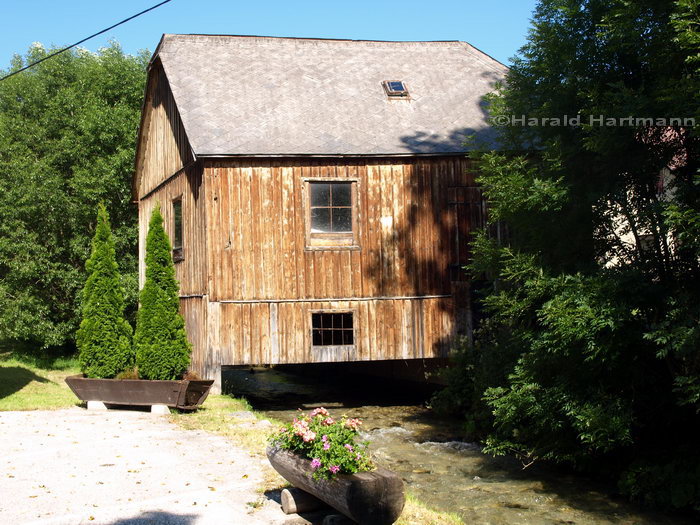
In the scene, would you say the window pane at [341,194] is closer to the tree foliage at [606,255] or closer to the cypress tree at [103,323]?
the tree foliage at [606,255]

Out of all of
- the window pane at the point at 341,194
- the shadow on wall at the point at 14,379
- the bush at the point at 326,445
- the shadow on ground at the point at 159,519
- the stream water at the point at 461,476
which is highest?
the window pane at the point at 341,194

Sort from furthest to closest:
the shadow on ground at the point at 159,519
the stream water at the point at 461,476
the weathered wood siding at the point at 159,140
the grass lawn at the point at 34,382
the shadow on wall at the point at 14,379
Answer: the weathered wood siding at the point at 159,140 < the shadow on wall at the point at 14,379 < the grass lawn at the point at 34,382 < the stream water at the point at 461,476 < the shadow on ground at the point at 159,519

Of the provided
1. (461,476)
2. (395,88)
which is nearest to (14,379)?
(395,88)

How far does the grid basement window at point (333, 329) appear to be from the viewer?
1617 cm

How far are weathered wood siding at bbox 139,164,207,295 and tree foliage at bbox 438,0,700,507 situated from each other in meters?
6.62

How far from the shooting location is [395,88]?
18.2 meters

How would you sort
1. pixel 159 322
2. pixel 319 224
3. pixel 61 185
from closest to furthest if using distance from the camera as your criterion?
pixel 159 322 < pixel 319 224 < pixel 61 185

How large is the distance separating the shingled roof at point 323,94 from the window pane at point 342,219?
128 cm

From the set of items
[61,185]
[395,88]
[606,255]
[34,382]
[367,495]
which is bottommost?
[34,382]

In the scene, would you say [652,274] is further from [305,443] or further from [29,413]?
[29,413]

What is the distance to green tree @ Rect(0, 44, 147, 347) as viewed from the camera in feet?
76.3

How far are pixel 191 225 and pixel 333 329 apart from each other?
4.24 meters

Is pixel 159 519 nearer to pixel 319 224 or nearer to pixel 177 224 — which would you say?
pixel 319 224

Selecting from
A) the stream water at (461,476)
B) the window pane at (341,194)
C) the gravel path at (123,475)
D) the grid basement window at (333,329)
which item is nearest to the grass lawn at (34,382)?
the gravel path at (123,475)
